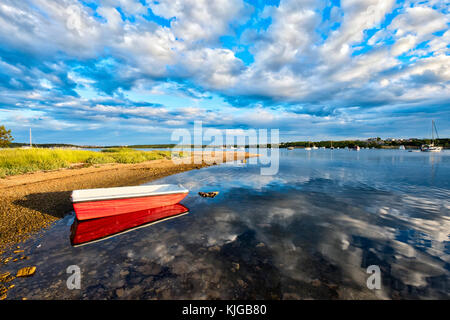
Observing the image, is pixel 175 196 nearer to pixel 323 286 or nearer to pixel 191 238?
pixel 191 238

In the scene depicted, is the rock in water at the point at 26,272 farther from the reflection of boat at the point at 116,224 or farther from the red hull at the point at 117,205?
the red hull at the point at 117,205

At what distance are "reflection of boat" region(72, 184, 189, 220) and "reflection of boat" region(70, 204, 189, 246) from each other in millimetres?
317

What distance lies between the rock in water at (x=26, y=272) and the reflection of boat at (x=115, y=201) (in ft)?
10.9

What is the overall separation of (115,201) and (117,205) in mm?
304

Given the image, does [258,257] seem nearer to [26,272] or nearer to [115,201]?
[26,272]

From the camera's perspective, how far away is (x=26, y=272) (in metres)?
5.46

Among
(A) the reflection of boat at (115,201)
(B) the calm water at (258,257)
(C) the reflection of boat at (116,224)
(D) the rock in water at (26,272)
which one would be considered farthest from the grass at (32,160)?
(D) the rock in water at (26,272)

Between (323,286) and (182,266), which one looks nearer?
(323,286)

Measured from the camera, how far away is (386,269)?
19.2 feet

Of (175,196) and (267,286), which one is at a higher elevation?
(175,196)

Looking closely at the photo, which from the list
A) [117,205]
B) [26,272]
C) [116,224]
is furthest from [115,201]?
[26,272]

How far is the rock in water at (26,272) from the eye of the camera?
17.6ft

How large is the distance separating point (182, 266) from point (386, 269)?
6740 mm
